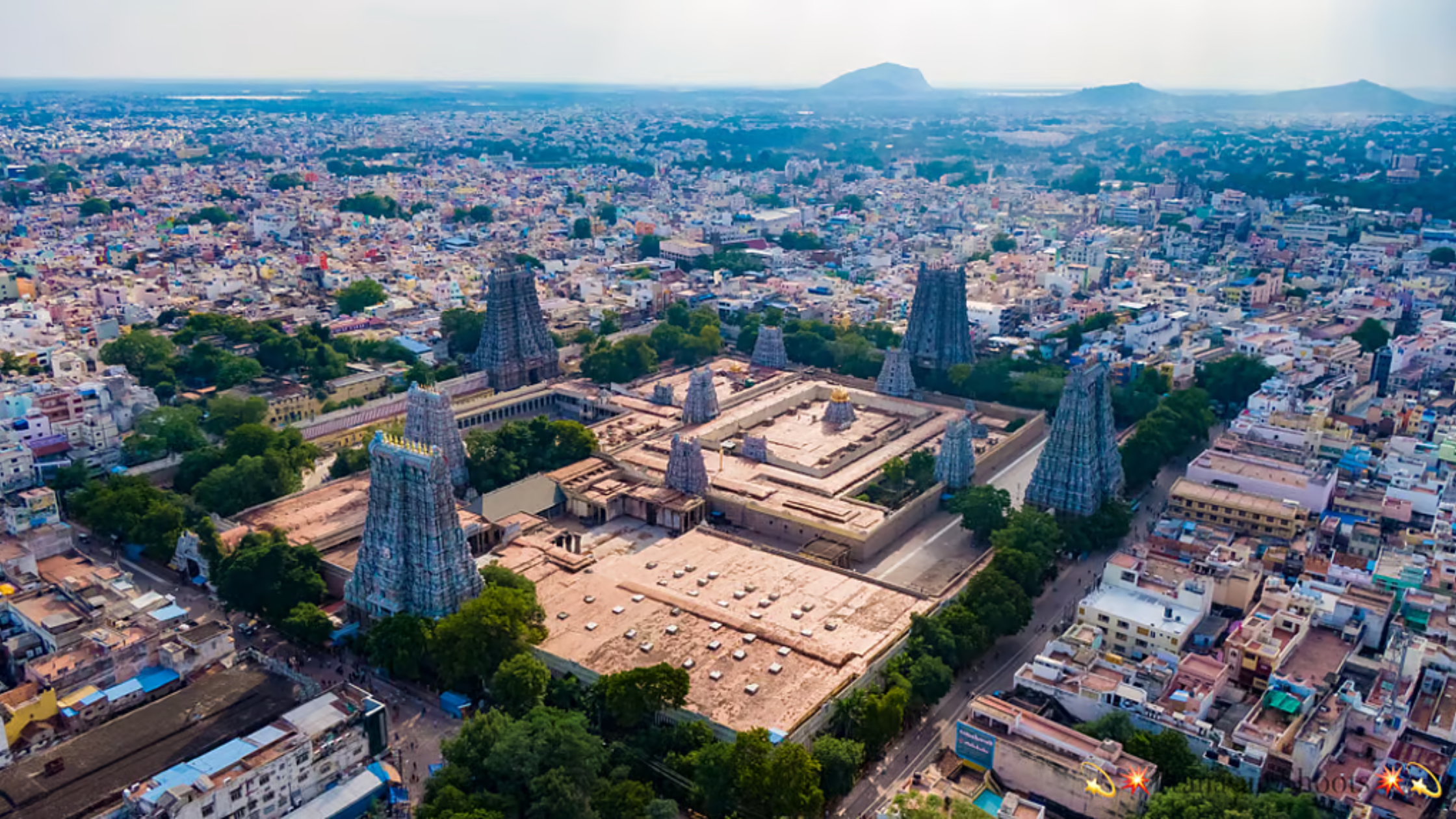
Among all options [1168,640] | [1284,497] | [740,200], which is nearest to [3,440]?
[1168,640]

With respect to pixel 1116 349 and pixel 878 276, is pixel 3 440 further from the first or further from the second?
pixel 878 276

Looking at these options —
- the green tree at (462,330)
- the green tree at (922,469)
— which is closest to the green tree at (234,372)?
the green tree at (462,330)

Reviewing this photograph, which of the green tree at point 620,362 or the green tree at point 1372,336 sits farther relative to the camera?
the green tree at point 1372,336

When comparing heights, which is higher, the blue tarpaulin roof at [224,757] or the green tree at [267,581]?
the blue tarpaulin roof at [224,757]

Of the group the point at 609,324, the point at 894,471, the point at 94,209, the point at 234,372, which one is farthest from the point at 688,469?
the point at 94,209

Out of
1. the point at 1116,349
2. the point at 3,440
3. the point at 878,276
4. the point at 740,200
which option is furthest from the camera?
the point at 740,200

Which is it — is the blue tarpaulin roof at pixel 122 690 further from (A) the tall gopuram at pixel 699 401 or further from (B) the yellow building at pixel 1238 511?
(B) the yellow building at pixel 1238 511

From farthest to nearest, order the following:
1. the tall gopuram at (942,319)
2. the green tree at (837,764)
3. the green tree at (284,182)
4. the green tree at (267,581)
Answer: the green tree at (284,182) → the tall gopuram at (942,319) → the green tree at (267,581) → the green tree at (837,764)
